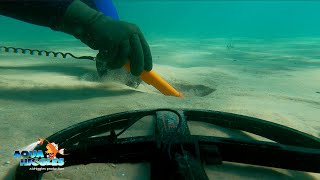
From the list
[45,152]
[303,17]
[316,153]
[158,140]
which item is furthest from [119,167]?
[303,17]

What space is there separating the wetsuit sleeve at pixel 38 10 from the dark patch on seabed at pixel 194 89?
2.24 metres

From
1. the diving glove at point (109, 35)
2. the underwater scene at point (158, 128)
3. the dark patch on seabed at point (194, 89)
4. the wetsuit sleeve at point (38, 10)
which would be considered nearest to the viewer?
the underwater scene at point (158, 128)

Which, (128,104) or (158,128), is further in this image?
(128,104)

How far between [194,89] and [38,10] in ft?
8.61

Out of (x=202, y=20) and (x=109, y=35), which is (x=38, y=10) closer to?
(x=109, y=35)

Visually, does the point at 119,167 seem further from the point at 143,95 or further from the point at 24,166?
the point at 143,95

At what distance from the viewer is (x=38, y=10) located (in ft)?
10.4

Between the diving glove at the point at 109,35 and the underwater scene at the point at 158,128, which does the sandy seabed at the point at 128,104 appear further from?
the diving glove at the point at 109,35

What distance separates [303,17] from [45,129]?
148m

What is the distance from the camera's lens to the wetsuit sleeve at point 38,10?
10.2 ft

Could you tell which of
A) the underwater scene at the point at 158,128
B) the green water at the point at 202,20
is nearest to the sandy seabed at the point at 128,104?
the underwater scene at the point at 158,128

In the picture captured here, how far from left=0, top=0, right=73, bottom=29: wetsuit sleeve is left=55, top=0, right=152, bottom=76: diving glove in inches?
4.4

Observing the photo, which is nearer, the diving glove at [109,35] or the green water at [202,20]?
the diving glove at [109,35]

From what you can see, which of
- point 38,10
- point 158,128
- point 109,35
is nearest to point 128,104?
point 109,35
